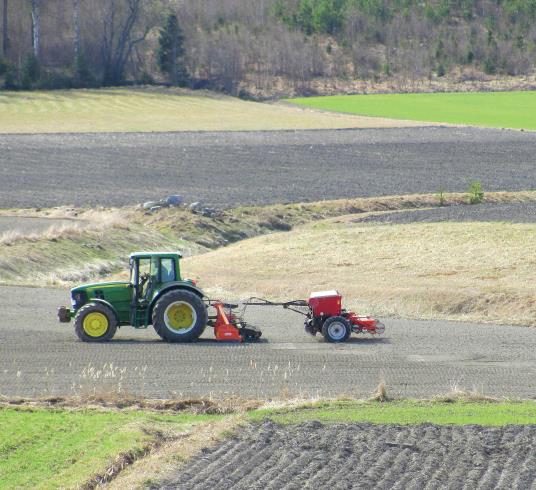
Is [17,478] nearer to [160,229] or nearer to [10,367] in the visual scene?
[10,367]

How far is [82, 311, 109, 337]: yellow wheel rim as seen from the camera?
25844 millimetres

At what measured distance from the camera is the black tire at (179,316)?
25.4m

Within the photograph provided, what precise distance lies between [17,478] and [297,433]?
15.0ft

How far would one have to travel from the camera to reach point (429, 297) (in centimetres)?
3228

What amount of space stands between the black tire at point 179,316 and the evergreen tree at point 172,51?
310ft

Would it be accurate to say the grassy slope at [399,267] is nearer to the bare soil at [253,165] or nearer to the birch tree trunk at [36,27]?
the bare soil at [253,165]

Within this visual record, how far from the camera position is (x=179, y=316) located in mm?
25891

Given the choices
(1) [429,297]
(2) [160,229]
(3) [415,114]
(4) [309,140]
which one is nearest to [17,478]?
(1) [429,297]

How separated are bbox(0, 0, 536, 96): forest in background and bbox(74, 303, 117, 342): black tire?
89.2 meters

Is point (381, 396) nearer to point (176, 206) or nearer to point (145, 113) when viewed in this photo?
point (176, 206)

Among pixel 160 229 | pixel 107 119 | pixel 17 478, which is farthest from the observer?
pixel 107 119

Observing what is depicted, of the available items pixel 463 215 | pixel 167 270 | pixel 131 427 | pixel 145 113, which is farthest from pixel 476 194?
pixel 145 113

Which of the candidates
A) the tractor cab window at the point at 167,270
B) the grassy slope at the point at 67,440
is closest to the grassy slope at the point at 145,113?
the tractor cab window at the point at 167,270

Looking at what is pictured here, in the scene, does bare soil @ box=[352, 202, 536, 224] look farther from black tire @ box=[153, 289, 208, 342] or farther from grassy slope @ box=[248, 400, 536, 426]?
grassy slope @ box=[248, 400, 536, 426]
